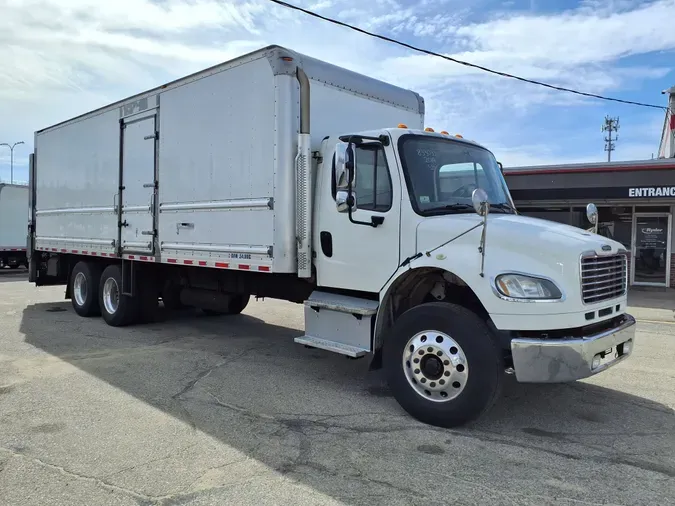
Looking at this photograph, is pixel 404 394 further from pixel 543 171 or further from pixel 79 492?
pixel 543 171

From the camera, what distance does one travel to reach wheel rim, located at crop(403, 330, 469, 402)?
457 cm

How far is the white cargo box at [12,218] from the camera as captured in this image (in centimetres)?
2167

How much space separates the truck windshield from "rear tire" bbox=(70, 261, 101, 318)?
6962 millimetres

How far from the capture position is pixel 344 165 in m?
4.95

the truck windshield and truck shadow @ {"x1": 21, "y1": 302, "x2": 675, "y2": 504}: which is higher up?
the truck windshield

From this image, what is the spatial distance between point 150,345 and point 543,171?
12770mm

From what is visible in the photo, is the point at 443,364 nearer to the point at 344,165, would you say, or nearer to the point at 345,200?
the point at 345,200

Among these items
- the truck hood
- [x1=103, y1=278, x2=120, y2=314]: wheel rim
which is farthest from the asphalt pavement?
[x1=103, y1=278, x2=120, y2=314]: wheel rim

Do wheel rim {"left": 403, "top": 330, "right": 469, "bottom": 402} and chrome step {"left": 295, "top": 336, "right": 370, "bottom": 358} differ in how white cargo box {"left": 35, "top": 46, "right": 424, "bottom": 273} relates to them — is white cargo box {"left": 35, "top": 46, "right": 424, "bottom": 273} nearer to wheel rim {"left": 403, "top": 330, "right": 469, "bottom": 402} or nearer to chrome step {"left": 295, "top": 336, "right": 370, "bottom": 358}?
chrome step {"left": 295, "top": 336, "right": 370, "bottom": 358}

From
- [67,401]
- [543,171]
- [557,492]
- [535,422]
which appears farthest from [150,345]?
[543,171]

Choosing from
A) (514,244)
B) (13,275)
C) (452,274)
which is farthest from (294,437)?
(13,275)

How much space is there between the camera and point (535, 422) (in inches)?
192

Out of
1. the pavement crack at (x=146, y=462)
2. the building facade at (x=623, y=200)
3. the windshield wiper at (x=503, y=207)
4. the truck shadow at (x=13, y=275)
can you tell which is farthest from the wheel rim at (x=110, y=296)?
the truck shadow at (x=13, y=275)

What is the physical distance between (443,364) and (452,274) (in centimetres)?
80
